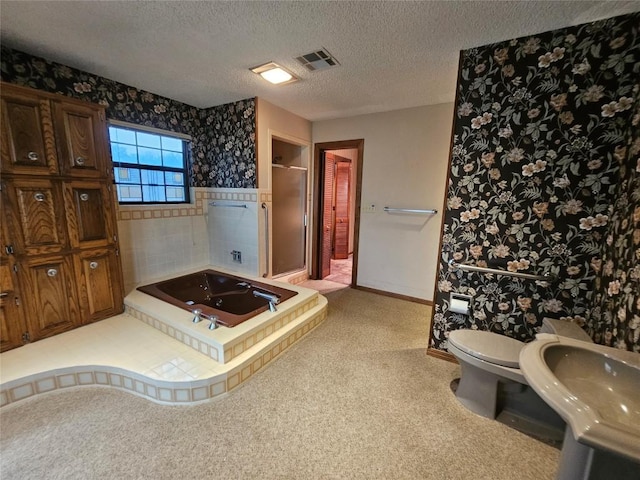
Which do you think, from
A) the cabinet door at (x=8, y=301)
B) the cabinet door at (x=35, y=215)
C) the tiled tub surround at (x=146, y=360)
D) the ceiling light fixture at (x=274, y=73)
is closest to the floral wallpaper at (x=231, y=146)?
the ceiling light fixture at (x=274, y=73)

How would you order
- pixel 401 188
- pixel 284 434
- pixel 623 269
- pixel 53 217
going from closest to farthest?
pixel 623 269 < pixel 284 434 < pixel 53 217 < pixel 401 188

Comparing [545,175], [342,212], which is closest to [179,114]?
[342,212]

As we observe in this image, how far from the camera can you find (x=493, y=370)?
5.18ft

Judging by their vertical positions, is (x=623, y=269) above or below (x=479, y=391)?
above

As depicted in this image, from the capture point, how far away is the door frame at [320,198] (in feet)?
11.5

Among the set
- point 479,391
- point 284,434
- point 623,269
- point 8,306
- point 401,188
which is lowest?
point 284,434

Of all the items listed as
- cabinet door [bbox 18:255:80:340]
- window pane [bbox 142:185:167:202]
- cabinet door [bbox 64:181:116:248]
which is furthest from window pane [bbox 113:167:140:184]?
cabinet door [bbox 18:255:80:340]

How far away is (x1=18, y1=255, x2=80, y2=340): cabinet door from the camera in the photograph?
1.89m

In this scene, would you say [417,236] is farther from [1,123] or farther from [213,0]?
[1,123]

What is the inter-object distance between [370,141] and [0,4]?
305 cm

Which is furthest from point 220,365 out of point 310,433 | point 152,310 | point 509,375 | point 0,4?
point 0,4

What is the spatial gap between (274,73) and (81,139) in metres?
1.58

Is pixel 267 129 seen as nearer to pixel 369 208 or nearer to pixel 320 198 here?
pixel 320 198

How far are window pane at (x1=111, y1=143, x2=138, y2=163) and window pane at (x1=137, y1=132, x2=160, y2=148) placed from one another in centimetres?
13
